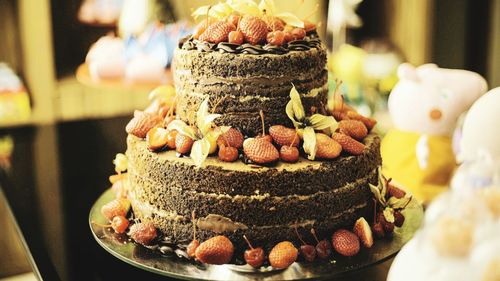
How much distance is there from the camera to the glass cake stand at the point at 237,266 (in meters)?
1.45

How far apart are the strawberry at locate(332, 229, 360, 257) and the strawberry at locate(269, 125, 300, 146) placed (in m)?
0.22

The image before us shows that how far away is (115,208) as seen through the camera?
1770 millimetres

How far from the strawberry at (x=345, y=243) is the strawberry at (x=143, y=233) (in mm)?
414

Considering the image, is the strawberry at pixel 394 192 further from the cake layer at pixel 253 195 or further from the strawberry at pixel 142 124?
the strawberry at pixel 142 124

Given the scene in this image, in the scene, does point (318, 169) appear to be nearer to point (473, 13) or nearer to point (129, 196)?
point (129, 196)

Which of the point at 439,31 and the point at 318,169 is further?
the point at 439,31

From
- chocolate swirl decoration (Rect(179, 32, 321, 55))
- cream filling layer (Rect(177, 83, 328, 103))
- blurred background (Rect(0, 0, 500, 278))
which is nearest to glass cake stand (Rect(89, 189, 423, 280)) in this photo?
cream filling layer (Rect(177, 83, 328, 103))

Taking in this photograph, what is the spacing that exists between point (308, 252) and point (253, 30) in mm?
510

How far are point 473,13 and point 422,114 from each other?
249 centimetres

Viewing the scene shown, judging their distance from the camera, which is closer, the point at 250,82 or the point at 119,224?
the point at 250,82

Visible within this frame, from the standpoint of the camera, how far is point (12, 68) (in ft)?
12.1

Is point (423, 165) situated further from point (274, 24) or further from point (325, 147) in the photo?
point (274, 24)

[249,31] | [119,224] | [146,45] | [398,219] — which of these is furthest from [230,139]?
[146,45]

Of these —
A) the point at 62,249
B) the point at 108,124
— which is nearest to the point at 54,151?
the point at 108,124
